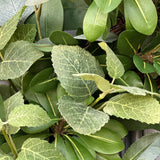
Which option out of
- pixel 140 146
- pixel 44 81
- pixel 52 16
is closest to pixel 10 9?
pixel 52 16

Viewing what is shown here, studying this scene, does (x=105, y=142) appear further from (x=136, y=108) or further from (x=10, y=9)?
(x=10, y=9)

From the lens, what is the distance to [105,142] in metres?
0.55

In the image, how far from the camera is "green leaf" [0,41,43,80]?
20.3 inches

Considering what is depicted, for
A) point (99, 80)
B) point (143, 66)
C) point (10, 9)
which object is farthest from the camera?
point (10, 9)

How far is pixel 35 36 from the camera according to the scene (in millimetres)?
646

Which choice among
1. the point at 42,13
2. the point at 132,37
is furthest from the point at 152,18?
the point at 42,13

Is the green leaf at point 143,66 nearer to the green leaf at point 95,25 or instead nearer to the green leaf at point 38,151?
the green leaf at point 95,25

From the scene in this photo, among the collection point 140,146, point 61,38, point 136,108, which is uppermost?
point 61,38

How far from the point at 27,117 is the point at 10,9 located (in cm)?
33

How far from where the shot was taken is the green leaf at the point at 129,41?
0.52 m

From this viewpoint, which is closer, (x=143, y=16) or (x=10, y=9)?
(x=143, y=16)

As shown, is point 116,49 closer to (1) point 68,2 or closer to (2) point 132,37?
(2) point 132,37

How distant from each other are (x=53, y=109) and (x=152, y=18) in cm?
31

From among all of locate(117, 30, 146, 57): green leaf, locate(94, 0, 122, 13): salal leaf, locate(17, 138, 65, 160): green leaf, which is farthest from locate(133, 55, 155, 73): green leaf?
locate(17, 138, 65, 160): green leaf
